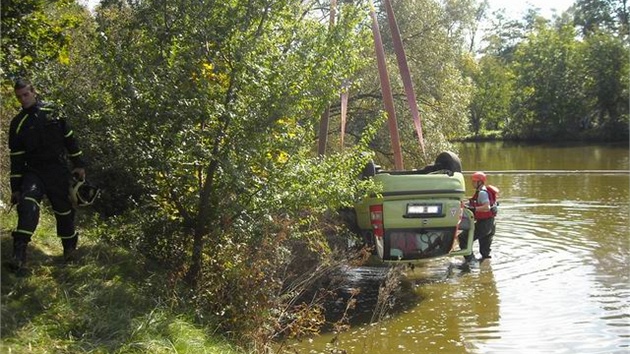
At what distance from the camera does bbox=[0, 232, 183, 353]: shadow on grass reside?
4891mm

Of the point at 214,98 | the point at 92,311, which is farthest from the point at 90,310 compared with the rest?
the point at 214,98

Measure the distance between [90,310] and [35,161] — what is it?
1451 mm

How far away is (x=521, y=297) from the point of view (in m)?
9.58

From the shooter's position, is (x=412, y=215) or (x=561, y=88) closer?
(x=412, y=215)

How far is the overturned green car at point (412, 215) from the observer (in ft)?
28.7

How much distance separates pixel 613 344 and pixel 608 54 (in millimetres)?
54456

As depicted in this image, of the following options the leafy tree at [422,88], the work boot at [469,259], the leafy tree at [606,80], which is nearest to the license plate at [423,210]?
the work boot at [469,259]

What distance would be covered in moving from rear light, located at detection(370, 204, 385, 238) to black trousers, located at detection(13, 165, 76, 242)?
3.97m

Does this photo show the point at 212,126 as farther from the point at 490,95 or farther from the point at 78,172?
the point at 490,95

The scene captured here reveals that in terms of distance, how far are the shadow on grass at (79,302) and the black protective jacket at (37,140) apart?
85 centimetres

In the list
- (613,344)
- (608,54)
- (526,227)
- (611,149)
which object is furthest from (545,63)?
(613,344)

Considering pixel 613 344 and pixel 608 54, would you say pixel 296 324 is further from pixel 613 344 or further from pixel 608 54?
pixel 608 54

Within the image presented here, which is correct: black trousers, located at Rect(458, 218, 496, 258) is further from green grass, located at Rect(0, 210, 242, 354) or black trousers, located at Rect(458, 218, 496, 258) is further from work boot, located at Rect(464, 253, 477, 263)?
green grass, located at Rect(0, 210, 242, 354)

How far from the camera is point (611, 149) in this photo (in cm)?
4391
